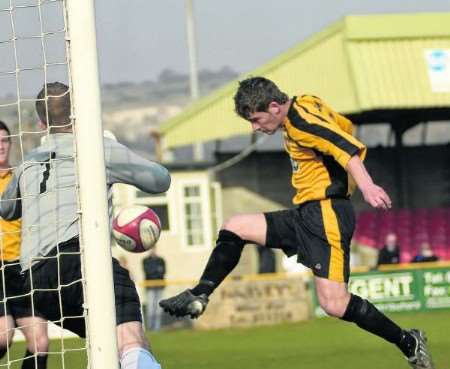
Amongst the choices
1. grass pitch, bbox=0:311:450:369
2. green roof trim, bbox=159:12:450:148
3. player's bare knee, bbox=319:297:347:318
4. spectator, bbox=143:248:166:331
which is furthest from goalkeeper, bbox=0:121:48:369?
green roof trim, bbox=159:12:450:148

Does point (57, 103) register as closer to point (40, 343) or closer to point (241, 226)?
point (40, 343)

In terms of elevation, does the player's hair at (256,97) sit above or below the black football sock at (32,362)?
→ above

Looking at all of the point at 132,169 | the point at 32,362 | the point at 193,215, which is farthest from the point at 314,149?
the point at 193,215

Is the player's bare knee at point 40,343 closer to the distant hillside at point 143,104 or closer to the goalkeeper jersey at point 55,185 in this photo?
the goalkeeper jersey at point 55,185

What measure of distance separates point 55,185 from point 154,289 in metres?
13.2

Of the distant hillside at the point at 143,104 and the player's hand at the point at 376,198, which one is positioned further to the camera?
the distant hillside at the point at 143,104

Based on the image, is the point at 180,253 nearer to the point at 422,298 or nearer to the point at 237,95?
the point at 422,298

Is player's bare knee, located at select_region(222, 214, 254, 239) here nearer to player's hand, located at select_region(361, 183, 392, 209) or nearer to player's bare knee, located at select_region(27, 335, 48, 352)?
player's hand, located at select_region(361, 183, 392, 209)

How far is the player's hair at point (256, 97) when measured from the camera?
7.01 m

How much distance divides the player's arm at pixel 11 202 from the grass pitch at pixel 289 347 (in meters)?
2.49

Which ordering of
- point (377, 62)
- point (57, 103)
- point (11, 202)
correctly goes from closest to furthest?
point (57, 103) < point (11, 202) < point (377, 62)

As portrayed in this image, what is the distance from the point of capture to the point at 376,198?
642 cm

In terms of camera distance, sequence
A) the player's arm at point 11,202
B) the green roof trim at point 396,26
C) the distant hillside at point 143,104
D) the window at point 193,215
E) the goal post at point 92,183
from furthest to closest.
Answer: the distant hillside at point 143,104
the window at point 193,215
the green roof trim at point 396,26
the player's arm at point 11,202
the goal post at point 92,183

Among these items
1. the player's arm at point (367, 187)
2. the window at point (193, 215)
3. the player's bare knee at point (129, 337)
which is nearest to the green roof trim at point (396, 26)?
the window at point (193, 215)
